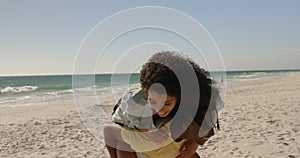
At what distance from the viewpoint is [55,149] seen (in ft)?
20.7

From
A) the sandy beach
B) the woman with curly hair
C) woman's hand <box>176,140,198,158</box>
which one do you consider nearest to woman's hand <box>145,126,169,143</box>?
the woman with curly hair

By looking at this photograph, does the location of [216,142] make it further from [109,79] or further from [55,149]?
[109,79]

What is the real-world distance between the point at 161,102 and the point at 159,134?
0.18 m

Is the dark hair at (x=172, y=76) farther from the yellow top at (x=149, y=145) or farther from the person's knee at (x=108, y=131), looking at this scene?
the person's knee at (x=108, y=131)

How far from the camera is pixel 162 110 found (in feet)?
5.18

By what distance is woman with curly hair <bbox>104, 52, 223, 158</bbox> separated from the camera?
5.14 ft

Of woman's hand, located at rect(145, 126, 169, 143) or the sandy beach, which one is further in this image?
the sandy beach

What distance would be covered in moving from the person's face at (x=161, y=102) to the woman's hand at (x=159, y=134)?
9 centimetres

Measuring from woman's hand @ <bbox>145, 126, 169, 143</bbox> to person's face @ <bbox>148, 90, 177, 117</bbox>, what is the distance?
87 mm

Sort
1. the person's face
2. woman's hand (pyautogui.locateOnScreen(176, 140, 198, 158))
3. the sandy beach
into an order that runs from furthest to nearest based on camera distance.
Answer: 1. the sandy beach
2. woman's hand (pyautogui.locateOnScreen(176, 140, 198, 158))
3. the person's face

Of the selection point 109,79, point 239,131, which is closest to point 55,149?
point 239,131

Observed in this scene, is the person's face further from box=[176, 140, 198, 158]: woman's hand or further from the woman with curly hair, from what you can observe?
box=[176, 140, 198, 158]: woman's hand

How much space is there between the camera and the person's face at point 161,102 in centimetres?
155

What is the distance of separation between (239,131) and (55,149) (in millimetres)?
3664
